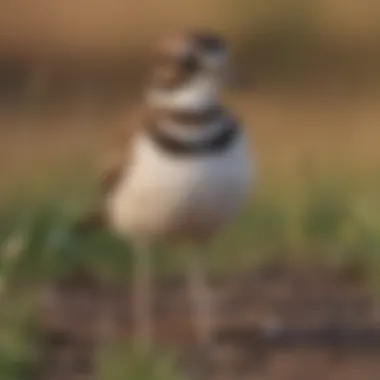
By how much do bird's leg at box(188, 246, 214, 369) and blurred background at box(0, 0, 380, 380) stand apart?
0.01m

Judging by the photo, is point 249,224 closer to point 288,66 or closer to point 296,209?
point 296,209

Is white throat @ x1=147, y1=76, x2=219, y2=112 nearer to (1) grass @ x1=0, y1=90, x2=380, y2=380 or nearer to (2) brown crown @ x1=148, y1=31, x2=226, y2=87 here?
(2) brown crown @ x1=148, y1=31, x2=226, y2=87

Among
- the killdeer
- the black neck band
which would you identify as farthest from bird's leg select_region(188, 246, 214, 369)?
the black neck band

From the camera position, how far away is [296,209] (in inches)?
42.2

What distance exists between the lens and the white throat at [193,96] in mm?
878

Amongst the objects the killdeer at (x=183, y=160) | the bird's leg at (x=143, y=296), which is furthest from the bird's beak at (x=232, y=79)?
the bird's leg at (x=143, y=296)

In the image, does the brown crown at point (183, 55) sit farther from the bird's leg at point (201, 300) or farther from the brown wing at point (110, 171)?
the bird's leg at point (201, 300)

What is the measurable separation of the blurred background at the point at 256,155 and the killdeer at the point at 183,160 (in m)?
0.05

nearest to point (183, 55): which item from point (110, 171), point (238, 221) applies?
point (110, 171)

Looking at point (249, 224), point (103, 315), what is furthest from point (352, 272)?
point (103, 315)

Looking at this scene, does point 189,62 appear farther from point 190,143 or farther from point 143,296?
point 143,296

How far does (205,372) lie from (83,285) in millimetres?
174

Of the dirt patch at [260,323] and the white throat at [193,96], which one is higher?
the white throat at [193,96]

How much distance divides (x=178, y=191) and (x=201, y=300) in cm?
13
